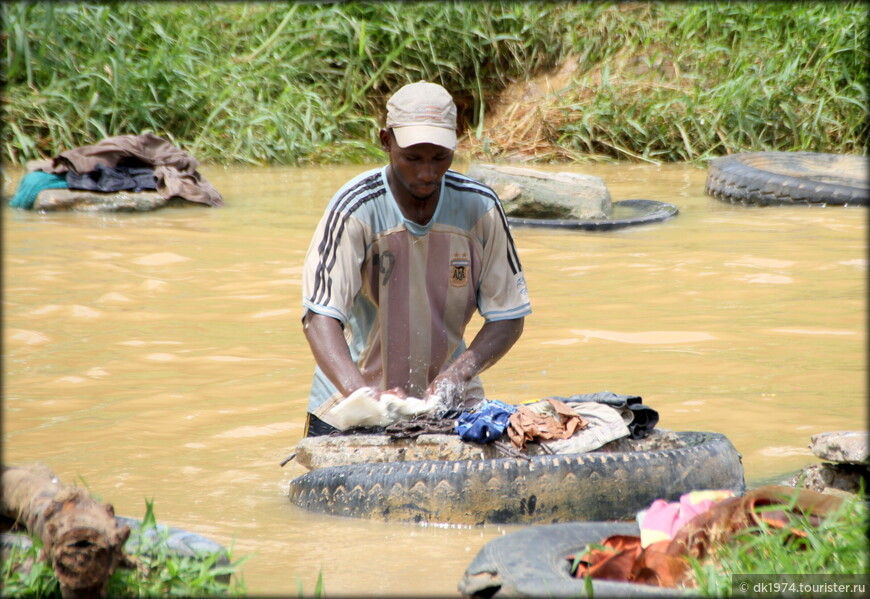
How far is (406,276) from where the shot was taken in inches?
132

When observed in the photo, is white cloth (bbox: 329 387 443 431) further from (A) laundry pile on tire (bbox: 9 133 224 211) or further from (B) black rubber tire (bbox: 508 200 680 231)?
(A) laundry pile on tire (bbox: 9 133 224 211)

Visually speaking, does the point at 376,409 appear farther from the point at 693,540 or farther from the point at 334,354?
the point at 693,540

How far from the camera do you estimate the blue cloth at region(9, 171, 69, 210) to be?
8172mm

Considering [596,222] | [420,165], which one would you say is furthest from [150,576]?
[596,222]

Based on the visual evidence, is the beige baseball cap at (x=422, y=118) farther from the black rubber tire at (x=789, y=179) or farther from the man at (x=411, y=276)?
the black rubber tire at (x=789, y=179)

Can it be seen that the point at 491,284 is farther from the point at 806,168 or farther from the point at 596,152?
the point at 596,152

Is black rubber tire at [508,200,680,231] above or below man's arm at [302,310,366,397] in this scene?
below

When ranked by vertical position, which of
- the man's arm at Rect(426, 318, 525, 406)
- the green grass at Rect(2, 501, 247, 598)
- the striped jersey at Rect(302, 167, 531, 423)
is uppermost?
the striped jersey at Rect(302, 167, 531, 423)

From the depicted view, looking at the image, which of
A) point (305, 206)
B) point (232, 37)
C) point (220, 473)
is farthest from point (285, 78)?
point (220, 473)

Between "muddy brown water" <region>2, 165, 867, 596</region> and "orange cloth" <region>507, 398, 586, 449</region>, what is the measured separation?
0.31 metres

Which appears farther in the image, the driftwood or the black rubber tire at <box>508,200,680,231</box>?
the black rubber tire at <box>508,200,680,231</box>

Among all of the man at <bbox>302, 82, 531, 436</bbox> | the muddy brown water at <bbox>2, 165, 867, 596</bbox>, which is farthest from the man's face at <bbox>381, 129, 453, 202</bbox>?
the muddy brown water at <bbox>2, 165, 867, 596</bbox>

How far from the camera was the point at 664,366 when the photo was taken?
4598 mm

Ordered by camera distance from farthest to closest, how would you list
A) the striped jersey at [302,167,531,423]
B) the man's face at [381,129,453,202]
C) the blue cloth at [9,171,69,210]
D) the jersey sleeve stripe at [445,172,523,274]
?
1. the blue cloth at [9,171,69,210]
2. the jersey sleeve stripe at [445,172,523,274]
3. the striped jersey at [302,167,531,423]
4. the man's face at [381,129,453,202]
